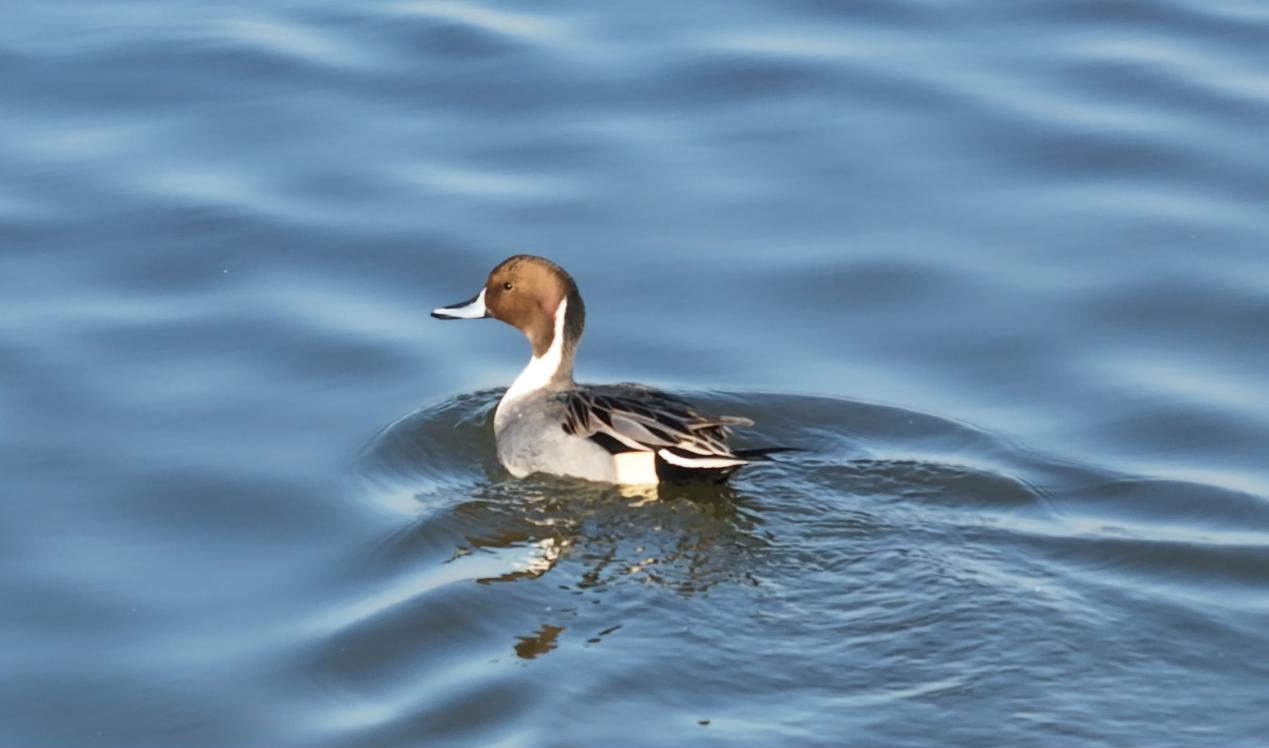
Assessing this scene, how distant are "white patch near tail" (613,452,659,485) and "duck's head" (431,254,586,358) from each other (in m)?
0.88

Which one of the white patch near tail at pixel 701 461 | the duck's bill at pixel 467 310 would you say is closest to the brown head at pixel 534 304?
the duck's bill at pixel 467 310

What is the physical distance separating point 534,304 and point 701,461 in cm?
148

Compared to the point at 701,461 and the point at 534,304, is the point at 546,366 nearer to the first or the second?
the point at 534,304

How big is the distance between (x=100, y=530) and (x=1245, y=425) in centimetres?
493

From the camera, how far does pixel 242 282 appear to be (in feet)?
35.7

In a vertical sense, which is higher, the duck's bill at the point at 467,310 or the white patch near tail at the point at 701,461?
the duck's bill at the point at 467,310

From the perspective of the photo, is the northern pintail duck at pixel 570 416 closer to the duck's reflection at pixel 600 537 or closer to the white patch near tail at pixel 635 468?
the white patch near tail at pixel 635 468

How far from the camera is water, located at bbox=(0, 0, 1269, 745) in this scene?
7.45 m

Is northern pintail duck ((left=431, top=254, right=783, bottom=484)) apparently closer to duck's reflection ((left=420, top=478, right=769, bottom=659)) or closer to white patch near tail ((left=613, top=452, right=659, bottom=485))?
white patch near tail ((left=613, top=452, right=659, bottom=485))

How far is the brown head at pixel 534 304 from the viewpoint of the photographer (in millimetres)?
10047

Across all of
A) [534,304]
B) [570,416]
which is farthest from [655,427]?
[534,304]

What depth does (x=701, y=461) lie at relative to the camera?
9.12 meters

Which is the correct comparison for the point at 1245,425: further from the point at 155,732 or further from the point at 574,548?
the point at 155,732

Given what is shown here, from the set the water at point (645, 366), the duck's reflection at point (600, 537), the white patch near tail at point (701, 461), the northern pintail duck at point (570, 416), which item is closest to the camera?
the water at point (645, 366)
